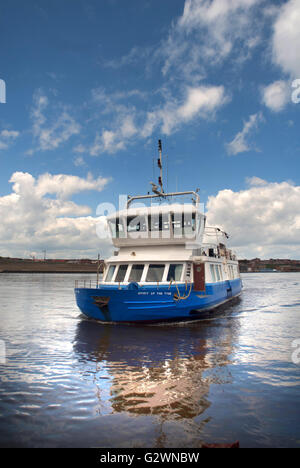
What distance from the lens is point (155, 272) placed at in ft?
58.0

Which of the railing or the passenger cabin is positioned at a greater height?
the passenger cabin

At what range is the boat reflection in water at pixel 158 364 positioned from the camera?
6.75 metres

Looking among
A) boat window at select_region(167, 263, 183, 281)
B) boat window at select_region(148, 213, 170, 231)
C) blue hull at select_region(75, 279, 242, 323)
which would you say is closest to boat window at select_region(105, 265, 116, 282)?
blue hull at select_region(75, 279, 242, 323)

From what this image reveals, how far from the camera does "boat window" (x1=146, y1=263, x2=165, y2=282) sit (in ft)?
57.4

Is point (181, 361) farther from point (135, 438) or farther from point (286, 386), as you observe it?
point (135, 438)

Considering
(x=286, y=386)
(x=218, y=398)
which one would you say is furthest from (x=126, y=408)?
(x=286, y=386)

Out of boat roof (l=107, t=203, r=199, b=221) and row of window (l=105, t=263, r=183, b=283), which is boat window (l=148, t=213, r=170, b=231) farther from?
row of window (l=105, t=263, r=183, b=283)

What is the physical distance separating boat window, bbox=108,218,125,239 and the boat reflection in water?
595cm

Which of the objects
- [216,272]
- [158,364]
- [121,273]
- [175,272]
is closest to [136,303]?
[175,272]

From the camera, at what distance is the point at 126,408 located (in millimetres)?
6512

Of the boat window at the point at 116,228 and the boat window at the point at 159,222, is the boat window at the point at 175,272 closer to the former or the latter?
the boat window at the point at 159,222

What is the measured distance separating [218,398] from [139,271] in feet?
36.8

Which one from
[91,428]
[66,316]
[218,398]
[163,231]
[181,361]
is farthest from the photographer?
[66,316]

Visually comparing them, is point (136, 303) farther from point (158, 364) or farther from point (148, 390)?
point (148, 390)
